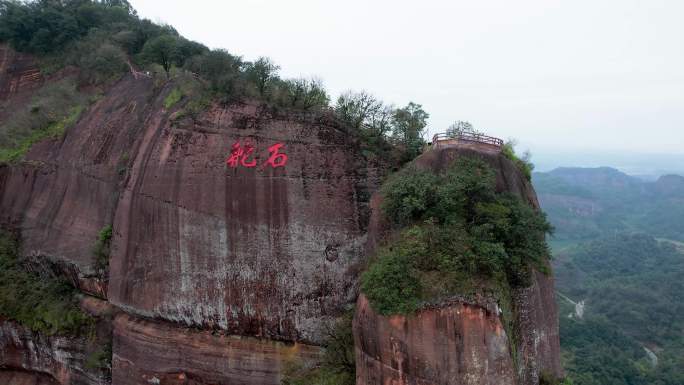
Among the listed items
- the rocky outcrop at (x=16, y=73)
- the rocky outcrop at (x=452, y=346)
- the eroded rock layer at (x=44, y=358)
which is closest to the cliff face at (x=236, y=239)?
the eroded rock layer at (x=44, y=358)

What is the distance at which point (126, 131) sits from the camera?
14922 mm

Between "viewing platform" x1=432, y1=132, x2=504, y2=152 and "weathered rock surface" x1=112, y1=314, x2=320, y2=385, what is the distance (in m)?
7.06

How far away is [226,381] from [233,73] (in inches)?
385

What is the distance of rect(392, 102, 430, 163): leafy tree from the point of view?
12.5 m

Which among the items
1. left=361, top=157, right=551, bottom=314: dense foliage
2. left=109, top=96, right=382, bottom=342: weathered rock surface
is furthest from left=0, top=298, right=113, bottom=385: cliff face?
left=361, top=157, right=551, bottom=314: dense foliage

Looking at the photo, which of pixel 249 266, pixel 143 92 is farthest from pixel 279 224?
pixel 143 92

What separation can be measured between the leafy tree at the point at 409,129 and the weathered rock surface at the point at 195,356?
6605mm

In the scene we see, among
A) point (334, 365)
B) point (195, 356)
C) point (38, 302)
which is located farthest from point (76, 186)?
point (334, 365)

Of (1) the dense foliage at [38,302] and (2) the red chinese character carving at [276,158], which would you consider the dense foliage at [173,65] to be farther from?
(1) the dense foliage at [38,302]

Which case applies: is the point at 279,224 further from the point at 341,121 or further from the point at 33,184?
the point at 33,184

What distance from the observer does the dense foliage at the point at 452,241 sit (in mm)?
8473

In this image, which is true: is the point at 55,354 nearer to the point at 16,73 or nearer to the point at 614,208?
the point at 16,73

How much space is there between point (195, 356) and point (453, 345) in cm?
825

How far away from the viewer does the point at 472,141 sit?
35.8 ft
